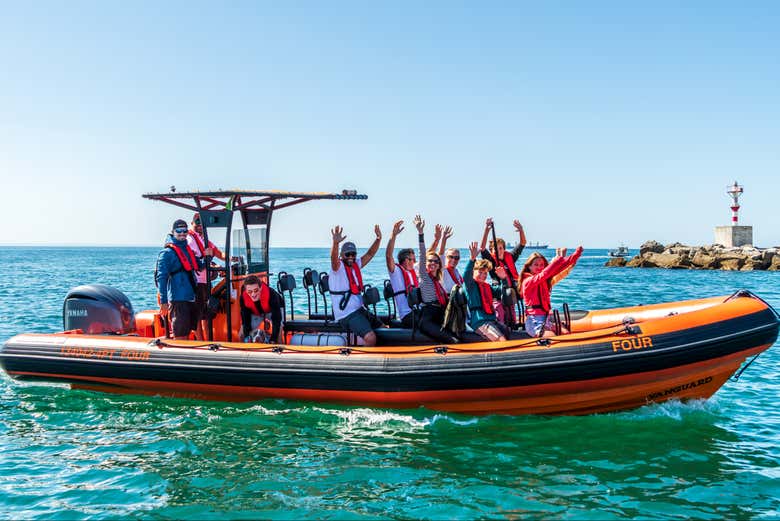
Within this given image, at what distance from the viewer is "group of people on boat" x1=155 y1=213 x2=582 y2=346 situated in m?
6.89

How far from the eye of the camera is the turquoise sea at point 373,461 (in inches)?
182

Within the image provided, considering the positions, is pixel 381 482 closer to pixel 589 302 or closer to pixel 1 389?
pixel 1 389

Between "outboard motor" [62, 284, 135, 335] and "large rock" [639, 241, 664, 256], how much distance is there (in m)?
45.8

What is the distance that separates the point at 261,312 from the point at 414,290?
197 centimetres

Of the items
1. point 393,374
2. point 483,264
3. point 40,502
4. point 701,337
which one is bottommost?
point 40,502

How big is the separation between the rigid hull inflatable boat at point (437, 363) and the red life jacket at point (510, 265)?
29.3 inches

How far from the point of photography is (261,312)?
25.2 feet

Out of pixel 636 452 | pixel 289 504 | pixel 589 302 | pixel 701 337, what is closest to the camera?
pixel 289 504

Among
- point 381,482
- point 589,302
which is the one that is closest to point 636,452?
point 381,482

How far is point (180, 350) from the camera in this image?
7176mm

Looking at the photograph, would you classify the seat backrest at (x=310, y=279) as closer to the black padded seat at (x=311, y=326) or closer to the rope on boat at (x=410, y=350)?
the black padded seat at (x=311, y=326)

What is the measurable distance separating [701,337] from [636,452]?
1.36m

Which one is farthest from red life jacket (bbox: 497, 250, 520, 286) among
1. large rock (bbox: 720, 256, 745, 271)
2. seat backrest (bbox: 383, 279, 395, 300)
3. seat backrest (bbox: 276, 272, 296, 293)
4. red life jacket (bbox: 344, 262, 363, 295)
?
large rock (bbox: 720, 256, 745, 271)

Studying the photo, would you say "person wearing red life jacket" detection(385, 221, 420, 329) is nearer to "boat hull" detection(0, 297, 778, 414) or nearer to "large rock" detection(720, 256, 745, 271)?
"boat hull" detection(0, 297, 778, 414)
